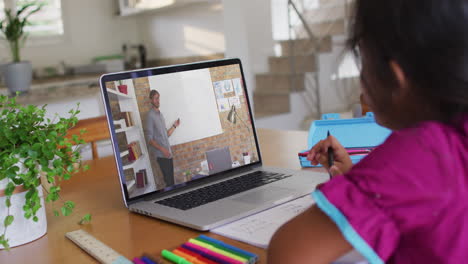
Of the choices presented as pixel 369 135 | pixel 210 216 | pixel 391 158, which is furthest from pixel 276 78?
pixel 391 158

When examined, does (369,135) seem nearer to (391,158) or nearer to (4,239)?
(391,158)

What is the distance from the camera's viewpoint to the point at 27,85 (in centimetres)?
285

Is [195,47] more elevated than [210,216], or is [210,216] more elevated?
[195,47]

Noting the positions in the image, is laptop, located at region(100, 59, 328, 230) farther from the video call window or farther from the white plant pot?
the white plant pot

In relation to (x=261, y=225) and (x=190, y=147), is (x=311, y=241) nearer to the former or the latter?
(x=261, y=225)

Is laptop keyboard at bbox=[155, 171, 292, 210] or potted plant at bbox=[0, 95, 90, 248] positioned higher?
potted plant at bbox=[0, 95, 90, 248]

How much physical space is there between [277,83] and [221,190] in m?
3.93

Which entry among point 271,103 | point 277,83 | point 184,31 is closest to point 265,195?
point 184,31

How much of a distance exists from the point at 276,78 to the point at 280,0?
1185 millimetres

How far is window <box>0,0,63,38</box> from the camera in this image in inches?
171

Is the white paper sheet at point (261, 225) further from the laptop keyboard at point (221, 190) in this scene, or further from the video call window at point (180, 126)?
the video call window at point (180, 126)

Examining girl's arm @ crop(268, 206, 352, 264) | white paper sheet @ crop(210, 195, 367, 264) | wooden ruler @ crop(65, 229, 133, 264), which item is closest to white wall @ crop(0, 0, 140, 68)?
wooden ruler @ crop(65, 229, 133, 264)

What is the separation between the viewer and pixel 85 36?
4637mm

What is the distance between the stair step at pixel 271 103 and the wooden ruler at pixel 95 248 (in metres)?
3.87
